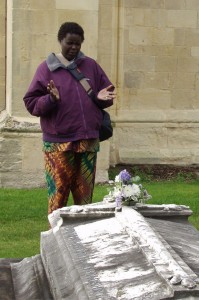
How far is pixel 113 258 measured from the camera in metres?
4.48

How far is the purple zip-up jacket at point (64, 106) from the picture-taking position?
7809mm

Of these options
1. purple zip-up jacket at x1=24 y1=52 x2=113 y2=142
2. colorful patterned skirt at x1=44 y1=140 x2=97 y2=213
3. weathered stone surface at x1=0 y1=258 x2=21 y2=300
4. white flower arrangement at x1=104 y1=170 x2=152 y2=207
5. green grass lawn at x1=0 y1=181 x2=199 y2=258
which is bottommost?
green grass lawn at x1=0 y1=181 x2=199 y2=258

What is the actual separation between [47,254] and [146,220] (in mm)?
519

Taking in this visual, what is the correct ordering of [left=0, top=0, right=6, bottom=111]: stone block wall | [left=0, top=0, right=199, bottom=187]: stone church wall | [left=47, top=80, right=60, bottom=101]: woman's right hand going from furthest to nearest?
[left=0, top=0, right=199, bottom=187]: stone church wall
[left=0, top=0, right=6, bottom=111]: stone block wall
[left=47, top=80, right=60, bottom=101]: woman's right hand

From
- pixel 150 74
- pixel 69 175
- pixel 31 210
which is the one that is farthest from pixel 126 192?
pixel 150 74

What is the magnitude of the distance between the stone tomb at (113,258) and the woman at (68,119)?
224 cm

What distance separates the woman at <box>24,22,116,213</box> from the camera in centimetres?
780

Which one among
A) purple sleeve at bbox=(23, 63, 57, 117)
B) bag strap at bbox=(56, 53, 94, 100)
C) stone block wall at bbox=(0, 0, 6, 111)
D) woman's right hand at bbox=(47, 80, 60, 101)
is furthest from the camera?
stone block wall at bbox=(0, 0, 6, 111)

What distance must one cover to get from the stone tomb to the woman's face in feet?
8.22

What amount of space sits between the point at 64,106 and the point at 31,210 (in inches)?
112

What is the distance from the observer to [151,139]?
1444 centimetres

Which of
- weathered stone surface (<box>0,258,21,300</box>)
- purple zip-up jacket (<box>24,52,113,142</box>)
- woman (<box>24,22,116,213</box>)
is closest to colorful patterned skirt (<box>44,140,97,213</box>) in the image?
woman (<box>24,22,116,213</box>)

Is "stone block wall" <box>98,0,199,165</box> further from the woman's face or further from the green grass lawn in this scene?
the woman's face

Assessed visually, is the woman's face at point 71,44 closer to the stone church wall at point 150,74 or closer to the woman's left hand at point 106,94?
the woman's left hand at point 106,94
